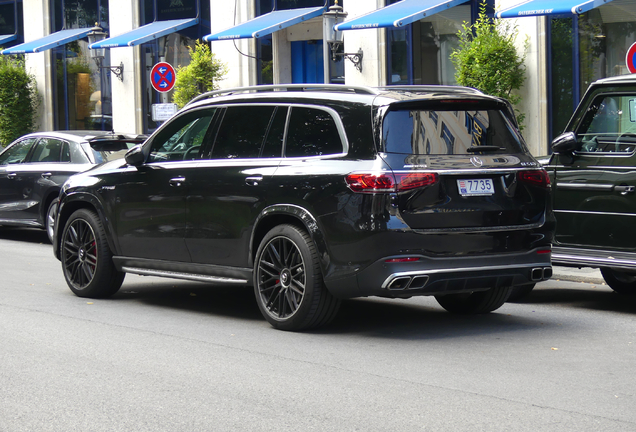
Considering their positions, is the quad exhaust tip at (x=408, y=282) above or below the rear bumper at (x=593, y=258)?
above

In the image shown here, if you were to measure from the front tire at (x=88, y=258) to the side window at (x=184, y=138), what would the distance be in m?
0.96

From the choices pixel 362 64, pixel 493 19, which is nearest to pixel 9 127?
pixel 362 64

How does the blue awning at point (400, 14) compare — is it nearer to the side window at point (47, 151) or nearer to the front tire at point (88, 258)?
the side window at point (47, 151)

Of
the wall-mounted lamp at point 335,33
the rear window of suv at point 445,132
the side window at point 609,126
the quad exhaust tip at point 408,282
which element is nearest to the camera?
the quad exhaust tip at point 408,282

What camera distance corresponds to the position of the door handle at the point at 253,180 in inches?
A: 294

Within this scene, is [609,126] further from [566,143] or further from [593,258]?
[593,258]

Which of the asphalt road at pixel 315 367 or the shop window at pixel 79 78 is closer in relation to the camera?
the asphalt road at pixel 315 367

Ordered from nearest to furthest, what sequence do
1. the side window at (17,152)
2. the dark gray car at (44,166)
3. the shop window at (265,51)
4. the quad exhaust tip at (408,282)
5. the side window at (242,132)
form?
the quad exhaust tip at (408,282) < the side window at (242,132) < the dark gray car at (44,166) < the side window at (17,152) < the shop window at (265,51)

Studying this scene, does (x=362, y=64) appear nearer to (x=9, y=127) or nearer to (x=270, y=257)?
(x=9, y=127)

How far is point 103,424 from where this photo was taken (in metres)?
Result: 4.89

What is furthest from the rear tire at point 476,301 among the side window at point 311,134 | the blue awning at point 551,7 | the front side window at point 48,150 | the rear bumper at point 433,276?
the blue awning at point 551,7

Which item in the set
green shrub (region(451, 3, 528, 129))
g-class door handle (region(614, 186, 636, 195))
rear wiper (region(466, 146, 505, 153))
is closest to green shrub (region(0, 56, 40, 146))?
green shrub (region(451, 3, 528, 129))

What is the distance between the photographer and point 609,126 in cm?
844

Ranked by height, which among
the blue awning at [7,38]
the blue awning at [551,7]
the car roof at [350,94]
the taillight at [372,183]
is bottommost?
the taillight at [372,183]
